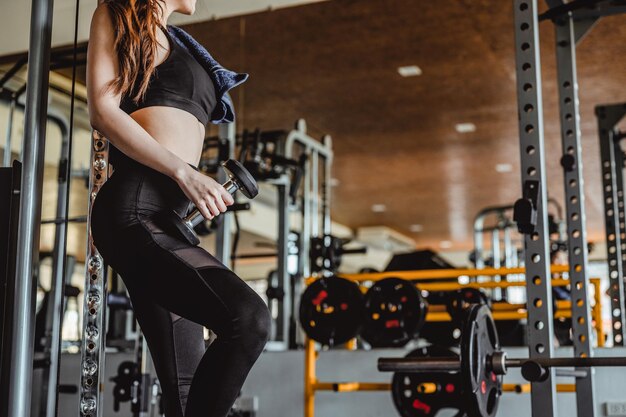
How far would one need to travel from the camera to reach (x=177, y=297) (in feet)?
3.90

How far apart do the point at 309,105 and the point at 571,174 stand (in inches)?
160

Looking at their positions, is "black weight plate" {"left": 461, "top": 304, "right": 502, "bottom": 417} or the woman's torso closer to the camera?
the woman's torso

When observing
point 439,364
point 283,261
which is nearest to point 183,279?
point 439,364

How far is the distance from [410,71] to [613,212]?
1.88m

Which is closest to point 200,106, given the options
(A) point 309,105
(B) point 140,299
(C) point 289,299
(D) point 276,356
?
(B) point 140,299

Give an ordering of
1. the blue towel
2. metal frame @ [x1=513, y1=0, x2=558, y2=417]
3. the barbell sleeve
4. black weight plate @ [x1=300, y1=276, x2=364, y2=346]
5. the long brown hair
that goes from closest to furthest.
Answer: the long brown hair, the blue towel, the barbell sleeve, metal frame @ [x1=513, y1=0, x2=558, y2=417], black weight plate @ [x1=300, y1=276, x2=364, y2=346]

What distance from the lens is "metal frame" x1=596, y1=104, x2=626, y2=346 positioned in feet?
13.8

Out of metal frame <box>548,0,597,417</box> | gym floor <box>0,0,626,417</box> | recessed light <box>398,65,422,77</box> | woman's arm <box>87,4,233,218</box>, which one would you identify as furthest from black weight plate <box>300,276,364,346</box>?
recessed light <box>398,65,422,77</box>

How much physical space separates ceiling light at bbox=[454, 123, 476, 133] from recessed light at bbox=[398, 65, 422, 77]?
4.39ft

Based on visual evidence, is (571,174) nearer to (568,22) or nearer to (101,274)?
(568,22)

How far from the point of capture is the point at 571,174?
2.49 m

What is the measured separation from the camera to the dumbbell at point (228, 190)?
125 centimetres

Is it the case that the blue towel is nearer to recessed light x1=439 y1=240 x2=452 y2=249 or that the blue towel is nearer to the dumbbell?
the dumbbell

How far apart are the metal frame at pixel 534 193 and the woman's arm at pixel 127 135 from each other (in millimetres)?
1076
